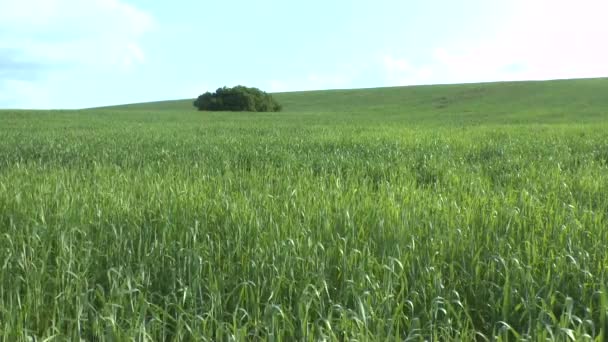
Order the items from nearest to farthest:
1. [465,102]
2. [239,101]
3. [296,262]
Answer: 1. [296,262]
2. [465,102]
3. [239,101]

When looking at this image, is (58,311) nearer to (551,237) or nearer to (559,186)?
(551,237)

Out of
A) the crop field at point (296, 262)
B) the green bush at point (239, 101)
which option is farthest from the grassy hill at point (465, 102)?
the crop field at point (296, 262)

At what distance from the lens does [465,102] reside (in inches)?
2074

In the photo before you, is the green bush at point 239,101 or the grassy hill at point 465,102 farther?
the green bush at point 239,101

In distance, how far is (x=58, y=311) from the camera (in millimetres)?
2391

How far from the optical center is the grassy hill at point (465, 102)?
126 feet

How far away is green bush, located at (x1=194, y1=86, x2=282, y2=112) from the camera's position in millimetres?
64688

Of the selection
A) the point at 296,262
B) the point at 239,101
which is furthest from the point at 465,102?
the point at 296,262

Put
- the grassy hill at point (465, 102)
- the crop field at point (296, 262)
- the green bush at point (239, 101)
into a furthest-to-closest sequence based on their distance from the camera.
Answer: the green bush at point (239, 101) → the grassy hill at point (465, 102) → the crop field at point (296, 262)

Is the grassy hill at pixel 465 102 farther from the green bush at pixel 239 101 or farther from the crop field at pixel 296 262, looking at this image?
the crop field at pixel 296 262

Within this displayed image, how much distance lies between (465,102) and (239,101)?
84.6 ft

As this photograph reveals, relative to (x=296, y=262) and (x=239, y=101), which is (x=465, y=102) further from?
(x=296, y=262)

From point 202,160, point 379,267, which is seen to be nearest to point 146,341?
point 379,267

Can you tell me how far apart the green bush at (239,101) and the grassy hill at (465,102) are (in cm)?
301
